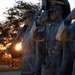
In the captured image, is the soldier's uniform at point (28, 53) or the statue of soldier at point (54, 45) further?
the soldier's uniform at point (28, 53)

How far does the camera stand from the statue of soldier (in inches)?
259

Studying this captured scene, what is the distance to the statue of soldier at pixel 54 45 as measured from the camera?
21.6 feet

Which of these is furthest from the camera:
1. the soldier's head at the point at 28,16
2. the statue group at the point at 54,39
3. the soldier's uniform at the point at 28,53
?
the soldier's head at the point at 28,16

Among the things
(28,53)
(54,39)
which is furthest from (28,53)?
(54,39)

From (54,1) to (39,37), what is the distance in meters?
0.72

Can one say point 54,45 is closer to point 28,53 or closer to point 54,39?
point 54,39

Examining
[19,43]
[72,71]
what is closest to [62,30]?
[72,71]

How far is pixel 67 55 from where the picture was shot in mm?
6520

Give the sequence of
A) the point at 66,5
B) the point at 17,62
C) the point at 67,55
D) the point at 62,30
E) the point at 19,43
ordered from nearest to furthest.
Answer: the point at 62,30, the point at 67,55, the point at 66,5, the point at 19,43, the point at 17,62

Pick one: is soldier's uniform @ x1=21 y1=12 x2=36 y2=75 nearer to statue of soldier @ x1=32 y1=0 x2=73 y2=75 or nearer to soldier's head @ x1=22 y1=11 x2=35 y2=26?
soldier's head @ x1=22 y1=11 x2=35 y2=26

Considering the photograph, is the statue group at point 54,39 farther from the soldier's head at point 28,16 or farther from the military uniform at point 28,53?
the soldier's head at point 28,16

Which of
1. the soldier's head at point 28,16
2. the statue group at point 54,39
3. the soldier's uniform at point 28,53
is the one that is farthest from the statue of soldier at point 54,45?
the soldier's head at point 28,16

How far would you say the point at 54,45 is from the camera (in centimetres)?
695

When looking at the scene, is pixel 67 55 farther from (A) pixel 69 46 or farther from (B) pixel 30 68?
(B) pixel 30 68
